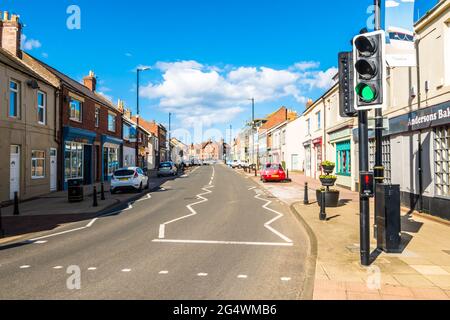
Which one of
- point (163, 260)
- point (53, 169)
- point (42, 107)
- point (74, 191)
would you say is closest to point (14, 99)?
point (42, 107)

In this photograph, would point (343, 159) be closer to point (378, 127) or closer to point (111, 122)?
point (378, 127)

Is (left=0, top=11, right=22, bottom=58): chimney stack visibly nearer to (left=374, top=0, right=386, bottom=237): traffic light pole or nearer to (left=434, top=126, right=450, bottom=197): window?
(left=374, top=0, right=386, bottom=237): traffic light pole

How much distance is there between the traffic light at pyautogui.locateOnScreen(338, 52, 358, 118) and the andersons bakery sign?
5.64m

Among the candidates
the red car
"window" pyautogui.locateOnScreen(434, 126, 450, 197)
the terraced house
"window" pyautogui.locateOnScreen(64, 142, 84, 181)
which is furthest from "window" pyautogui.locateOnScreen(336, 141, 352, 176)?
"window" pyautogui.locateOnScreen(64, 142, 84, 181)

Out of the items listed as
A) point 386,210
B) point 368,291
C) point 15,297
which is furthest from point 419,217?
point 15,297

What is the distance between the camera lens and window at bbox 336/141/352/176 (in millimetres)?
22062

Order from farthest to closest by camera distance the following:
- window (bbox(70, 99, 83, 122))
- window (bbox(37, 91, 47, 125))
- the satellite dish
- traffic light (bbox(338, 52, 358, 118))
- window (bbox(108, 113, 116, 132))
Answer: window (bbox(108, 113, 116, 132)), window (bbox(70, 99, 83, 122)), window (bbox(37, 91, 47, 125)), the satellite dish, traffic light (bbox(338, 52, 358, 118))

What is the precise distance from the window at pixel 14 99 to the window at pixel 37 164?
240 centimetres

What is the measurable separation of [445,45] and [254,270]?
971cm

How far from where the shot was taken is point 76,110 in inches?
987

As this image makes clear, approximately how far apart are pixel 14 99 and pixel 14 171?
12.2ft

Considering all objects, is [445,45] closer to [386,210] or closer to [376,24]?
[376,24]

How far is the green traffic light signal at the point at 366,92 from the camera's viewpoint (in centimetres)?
588

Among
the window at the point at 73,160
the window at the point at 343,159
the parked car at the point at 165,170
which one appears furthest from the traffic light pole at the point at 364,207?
the parked car at the point at 165,170
